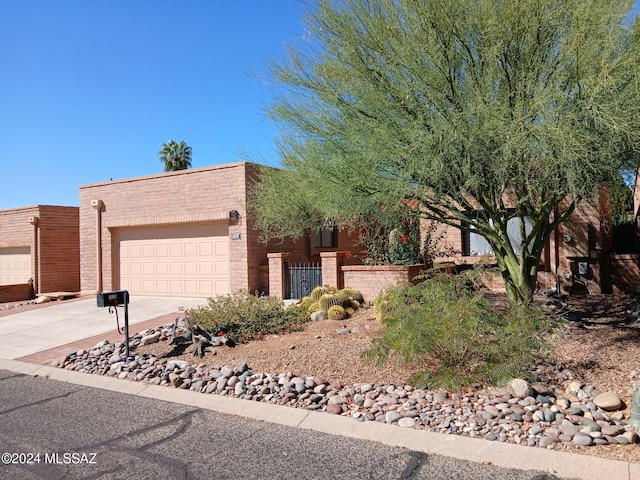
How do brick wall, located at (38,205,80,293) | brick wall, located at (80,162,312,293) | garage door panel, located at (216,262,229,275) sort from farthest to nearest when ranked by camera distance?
brick wall, located at (38,205,80,293) → garage door panel, located at (216,262,229,275) → brick wall, located at (80,162,312,293)

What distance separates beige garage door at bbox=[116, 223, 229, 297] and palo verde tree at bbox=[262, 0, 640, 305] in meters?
8.05

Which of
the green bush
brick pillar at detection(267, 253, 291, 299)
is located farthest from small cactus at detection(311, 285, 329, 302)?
the green bush

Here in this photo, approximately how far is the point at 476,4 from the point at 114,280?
1502 cm

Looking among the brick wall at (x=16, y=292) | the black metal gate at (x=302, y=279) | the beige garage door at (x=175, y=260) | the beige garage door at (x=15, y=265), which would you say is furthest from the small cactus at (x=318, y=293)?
the beige garage door at (x=15, y=265)

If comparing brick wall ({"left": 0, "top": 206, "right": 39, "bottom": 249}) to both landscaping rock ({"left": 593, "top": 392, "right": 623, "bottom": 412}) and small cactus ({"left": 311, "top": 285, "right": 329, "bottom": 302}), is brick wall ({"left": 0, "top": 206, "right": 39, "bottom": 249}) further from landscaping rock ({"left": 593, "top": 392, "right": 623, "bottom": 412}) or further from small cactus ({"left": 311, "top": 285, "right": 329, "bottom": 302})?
landscaping rock ({"left": 593, "top": 392, "right": 623, "bottom": 412})

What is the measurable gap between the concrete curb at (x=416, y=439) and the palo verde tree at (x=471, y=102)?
3.25 m

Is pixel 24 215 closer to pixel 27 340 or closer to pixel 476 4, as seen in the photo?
pixel 27 340

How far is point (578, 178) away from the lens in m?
6.40

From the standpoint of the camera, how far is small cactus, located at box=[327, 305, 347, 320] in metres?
9.95

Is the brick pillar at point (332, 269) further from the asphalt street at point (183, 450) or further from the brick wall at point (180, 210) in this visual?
the asphalt street at point (183, 450)

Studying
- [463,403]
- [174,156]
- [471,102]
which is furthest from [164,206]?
[174,156]

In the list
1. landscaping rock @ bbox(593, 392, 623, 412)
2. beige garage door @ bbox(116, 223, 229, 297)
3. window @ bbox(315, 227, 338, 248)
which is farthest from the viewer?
window @ bbox(315, 227, 338, 248)

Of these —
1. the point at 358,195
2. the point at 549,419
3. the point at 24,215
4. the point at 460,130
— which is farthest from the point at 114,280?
the point at 549,419

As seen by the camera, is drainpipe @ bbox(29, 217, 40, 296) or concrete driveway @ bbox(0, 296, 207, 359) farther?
drainpipe @ bbox(29, 217, 40, 296)
